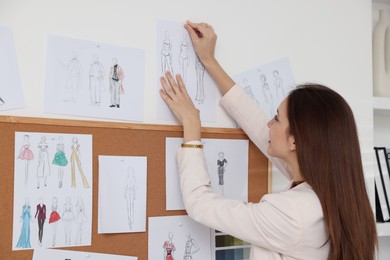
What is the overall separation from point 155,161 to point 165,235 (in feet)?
0.69

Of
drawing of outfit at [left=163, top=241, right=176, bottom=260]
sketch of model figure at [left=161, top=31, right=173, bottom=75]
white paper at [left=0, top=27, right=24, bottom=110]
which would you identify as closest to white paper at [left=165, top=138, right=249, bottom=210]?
drawing of outfit at [left=163, top=241, right=176, bottom=260]

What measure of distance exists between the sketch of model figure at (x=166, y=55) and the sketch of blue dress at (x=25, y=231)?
525 millimetres

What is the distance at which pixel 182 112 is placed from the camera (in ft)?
4.47

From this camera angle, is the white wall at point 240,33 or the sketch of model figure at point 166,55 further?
the sketch of model figure at point 166,55

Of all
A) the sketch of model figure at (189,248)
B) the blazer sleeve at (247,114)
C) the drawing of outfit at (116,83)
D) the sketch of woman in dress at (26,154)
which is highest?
the drawing of outfit at (116,83)

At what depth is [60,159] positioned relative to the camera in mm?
1246

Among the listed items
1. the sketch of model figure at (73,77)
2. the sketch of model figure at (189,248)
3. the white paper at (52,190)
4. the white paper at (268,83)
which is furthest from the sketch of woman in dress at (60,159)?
the white paper at (268,83)

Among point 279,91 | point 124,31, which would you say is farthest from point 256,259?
point 124,31

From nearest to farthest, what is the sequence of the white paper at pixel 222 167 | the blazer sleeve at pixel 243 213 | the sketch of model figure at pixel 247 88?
the blazer sleeve at pixel 243 213
the white paper at pixel 222 167
the sketch of model figure at pixel 247 88

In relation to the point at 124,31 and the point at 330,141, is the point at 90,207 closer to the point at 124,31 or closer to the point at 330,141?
the point at 124,31

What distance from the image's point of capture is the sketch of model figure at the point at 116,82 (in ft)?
4.35

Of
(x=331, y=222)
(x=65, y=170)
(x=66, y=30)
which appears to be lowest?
(x=331, y=222)

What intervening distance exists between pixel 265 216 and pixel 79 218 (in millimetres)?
475

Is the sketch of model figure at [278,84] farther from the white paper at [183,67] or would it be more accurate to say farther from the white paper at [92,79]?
the white paper at [92,79]
